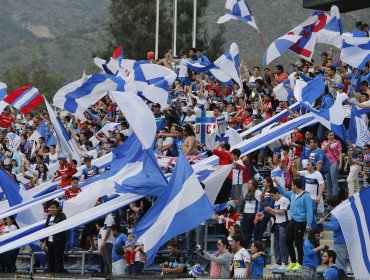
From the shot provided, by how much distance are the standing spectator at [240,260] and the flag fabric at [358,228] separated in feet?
7.06

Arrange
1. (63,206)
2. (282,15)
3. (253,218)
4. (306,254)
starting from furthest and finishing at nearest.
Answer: (282,15) < (63,206) < (253,218) < (306,254)

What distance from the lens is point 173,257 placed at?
63.6 feet

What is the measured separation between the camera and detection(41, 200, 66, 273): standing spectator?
A: 2219 cm

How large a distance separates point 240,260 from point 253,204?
10.7 feet

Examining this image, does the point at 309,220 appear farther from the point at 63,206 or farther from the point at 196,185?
the point at 63,206

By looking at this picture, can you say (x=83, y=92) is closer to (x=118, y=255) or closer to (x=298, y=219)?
(x=118, y=255)

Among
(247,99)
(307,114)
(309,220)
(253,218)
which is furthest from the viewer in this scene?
(247,99)

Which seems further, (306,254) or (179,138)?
(179,138)

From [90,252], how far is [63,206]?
1.07m

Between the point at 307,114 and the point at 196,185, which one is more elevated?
the point at 307,114

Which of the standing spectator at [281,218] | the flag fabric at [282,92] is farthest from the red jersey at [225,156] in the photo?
the flag fabric at [282,92]

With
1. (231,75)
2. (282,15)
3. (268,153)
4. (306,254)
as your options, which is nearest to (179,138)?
(268,153)

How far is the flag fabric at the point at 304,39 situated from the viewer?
27406 millimetres

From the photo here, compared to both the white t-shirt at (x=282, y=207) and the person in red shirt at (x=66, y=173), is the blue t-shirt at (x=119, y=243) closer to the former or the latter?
the white t-shirt at (x=282, y=207)
